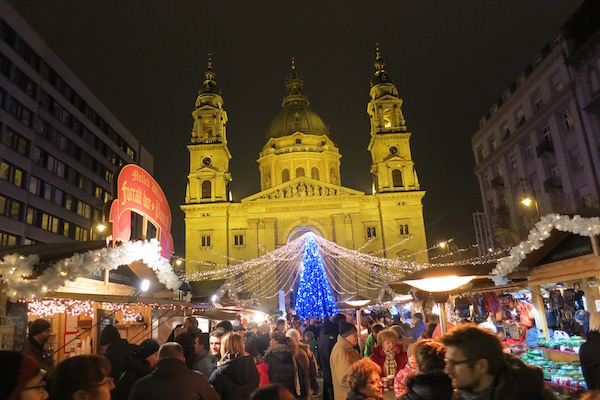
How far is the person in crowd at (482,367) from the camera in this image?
8.84ft

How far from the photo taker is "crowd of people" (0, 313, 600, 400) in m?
2.64

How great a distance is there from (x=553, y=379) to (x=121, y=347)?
7.25 meters

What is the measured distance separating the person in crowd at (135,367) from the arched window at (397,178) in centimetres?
4937

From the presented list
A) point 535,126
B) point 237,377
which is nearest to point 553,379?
point 237,377

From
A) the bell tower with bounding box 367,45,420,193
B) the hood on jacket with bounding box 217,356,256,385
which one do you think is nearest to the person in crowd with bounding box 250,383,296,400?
the hood on jacket with bounding box 217,356,256,385

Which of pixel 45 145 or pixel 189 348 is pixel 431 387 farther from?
pixel 45 145

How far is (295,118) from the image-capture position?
64125 millimetres

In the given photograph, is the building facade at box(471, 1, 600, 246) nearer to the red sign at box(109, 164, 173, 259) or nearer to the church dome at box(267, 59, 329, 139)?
the red sign at box(109, 164, 173, 259)

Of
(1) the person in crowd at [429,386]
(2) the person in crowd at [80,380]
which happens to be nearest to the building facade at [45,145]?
(2) the person in crowd at [80,380]

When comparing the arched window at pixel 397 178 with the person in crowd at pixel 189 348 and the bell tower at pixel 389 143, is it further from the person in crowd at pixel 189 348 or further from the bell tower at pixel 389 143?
the person in crowd at pixel 189 348

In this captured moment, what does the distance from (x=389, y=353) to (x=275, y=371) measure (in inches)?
74.6

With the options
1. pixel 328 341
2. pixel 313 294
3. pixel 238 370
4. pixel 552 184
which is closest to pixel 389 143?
pixel 552 184

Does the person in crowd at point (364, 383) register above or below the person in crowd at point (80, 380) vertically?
below

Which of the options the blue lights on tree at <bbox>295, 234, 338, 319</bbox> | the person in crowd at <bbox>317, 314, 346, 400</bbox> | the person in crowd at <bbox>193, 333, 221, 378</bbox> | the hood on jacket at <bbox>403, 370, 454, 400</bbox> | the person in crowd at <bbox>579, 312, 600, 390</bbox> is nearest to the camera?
the hood on jacket at <bbox>403, 370, 454, 400</bbox>
